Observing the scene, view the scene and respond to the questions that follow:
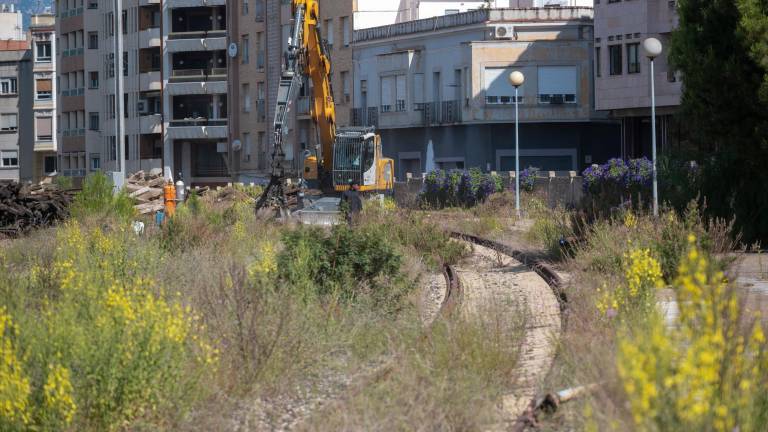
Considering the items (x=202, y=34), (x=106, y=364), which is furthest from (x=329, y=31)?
(x=106, y=364)

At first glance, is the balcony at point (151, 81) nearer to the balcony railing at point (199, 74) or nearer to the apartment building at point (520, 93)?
the balcony railing at point (199, 74)

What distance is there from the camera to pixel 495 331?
1184 centimetres

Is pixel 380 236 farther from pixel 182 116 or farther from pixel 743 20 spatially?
pixel 182 116

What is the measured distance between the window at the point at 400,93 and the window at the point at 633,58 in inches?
617

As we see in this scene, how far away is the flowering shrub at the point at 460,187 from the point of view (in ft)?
163

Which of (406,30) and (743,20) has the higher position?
(406,30)

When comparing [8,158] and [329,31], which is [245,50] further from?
[8,158]

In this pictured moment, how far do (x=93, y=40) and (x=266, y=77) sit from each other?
23909 mm

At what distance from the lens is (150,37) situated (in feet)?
309

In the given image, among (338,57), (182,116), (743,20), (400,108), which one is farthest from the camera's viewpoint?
(182,116)

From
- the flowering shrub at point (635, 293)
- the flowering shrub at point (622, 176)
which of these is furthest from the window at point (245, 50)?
the flowering shrub at point (635, 293)

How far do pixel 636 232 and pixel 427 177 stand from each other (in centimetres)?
3329

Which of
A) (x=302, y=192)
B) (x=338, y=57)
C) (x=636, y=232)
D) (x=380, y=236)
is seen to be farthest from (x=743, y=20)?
(x=338, y=57)

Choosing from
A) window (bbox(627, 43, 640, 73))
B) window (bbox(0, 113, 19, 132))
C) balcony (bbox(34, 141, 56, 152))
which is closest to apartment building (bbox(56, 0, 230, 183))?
balcony (bbox(34, 141, 56, 152))
